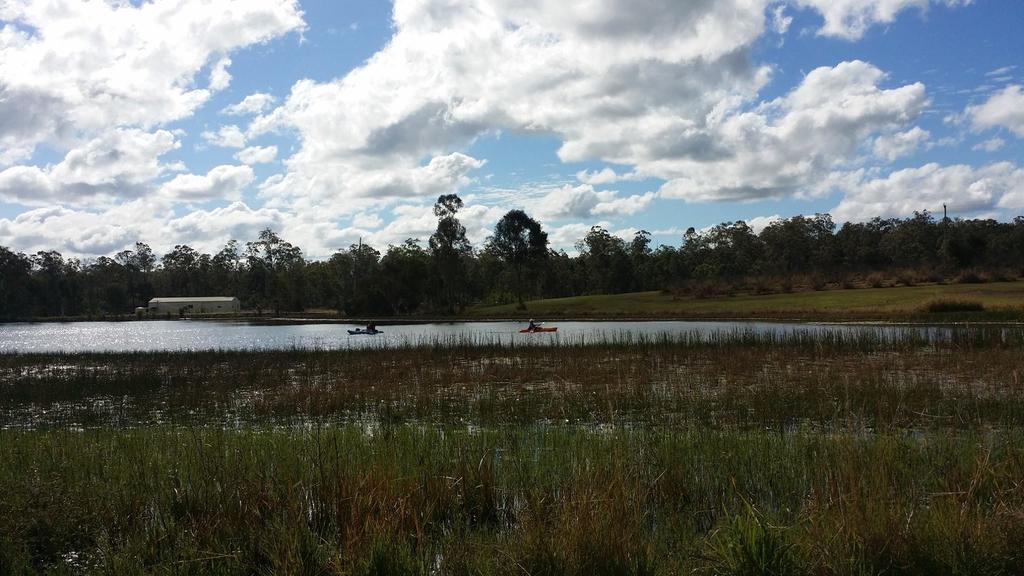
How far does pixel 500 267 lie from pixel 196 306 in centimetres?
6054

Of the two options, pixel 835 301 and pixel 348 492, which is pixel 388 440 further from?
pixel 835 301

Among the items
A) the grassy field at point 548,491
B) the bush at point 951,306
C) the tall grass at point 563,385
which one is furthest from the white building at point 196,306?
the grassy field at point 548,491

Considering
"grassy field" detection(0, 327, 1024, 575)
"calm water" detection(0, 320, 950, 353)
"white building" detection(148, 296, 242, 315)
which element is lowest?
"calm water" detection(0, 320, 950, 353)

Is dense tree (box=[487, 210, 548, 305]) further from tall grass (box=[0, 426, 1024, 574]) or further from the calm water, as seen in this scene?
tall grass (box=[0, 426, 1024, 574])

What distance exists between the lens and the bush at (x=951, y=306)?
157 feet

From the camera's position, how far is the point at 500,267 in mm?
136375

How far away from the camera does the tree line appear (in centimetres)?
9456

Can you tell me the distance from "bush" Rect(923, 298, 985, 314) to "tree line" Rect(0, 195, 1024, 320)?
27.4 m

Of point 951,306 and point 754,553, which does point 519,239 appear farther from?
point 754,553

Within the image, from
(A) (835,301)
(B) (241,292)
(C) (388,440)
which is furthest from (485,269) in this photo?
(C) (388,440)

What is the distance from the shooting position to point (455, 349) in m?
28.6

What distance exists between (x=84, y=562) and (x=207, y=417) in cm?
910

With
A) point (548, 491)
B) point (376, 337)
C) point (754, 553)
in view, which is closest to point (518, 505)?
point (548, 491)

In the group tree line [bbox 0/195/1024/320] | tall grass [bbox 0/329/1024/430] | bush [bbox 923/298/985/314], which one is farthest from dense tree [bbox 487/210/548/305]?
tall grass [bbox 0/329/1024/430]
